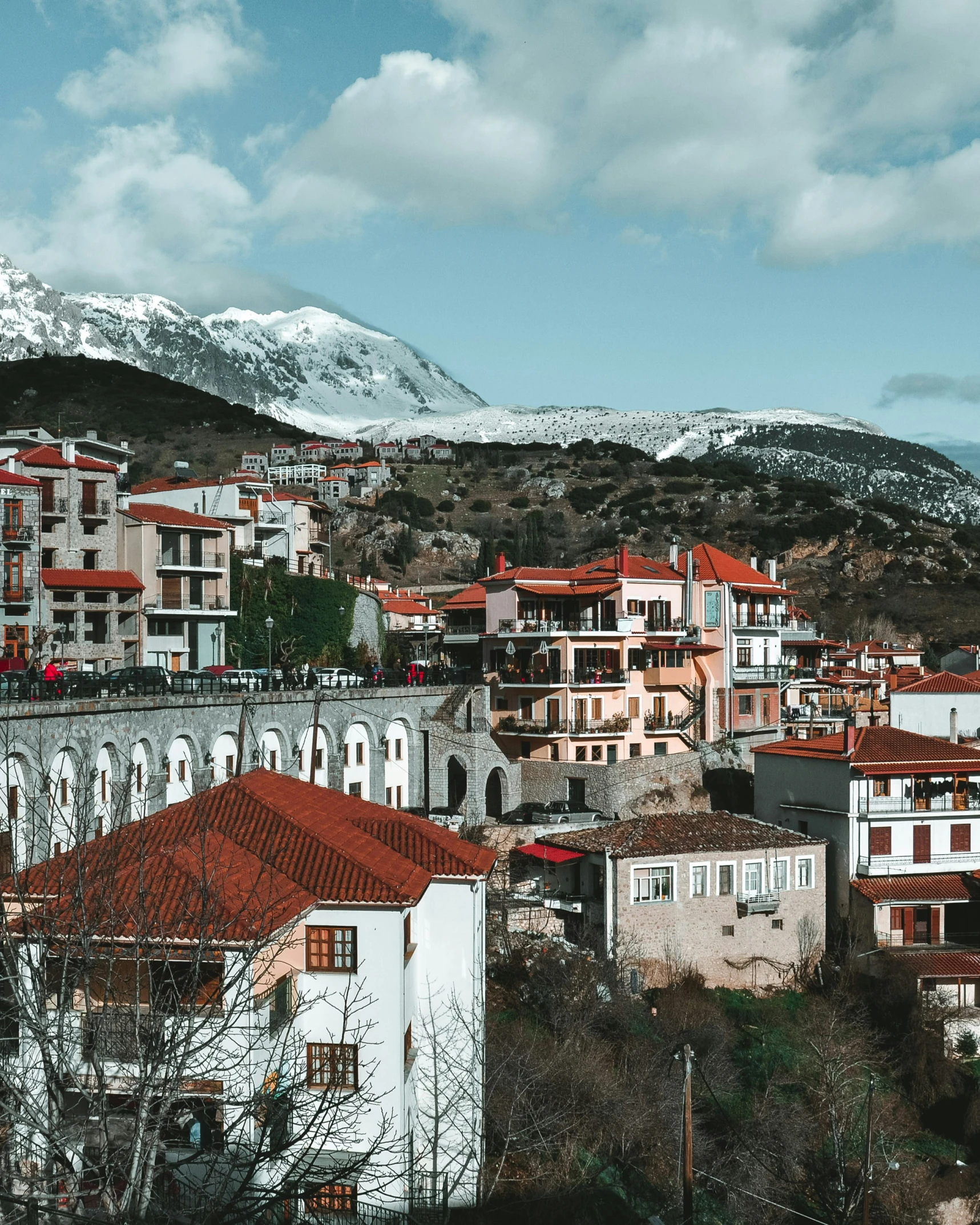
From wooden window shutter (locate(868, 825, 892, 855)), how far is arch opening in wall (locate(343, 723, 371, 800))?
19.2 metres

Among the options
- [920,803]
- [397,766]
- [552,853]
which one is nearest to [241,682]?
[397,766]

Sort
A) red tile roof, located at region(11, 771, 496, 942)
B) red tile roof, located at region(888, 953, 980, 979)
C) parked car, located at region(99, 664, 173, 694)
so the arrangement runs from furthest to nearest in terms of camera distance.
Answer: red tile roof, located at region(888, 953, 980, 979), parked car, located at region(99, 664, 173, 694), red tile roof, located at region(11, 771, 496, 942)

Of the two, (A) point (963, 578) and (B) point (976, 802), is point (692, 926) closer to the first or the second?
(B) point (976, 802)

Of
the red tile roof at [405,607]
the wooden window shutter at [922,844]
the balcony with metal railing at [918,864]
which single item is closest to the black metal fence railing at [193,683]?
the balcony with metal railing at [918,864]

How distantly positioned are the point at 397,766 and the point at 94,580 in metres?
15.1

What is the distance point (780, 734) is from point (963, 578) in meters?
58.7

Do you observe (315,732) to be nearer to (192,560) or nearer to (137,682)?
(137,682)

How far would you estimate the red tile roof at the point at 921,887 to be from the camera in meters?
41.1

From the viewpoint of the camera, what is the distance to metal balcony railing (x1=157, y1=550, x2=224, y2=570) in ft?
179

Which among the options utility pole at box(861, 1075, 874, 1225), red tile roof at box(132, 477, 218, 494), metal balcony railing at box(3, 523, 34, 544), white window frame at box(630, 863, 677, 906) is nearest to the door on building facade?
metal balcony railing at box(3, 523, 34, 544)

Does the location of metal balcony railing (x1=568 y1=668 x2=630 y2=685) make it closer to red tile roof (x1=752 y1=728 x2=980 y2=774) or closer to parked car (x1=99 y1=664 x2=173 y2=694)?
red tile roof (x1=752 y1=728 x2=980 y2=774)

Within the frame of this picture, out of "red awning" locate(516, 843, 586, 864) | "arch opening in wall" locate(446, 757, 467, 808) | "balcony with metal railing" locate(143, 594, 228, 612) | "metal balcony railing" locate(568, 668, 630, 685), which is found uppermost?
"balcony with metal railing" locate(143, 594, 228, 612)

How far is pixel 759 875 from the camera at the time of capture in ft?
133

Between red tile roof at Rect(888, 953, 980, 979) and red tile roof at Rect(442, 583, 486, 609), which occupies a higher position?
red tile roof at Rect(442, 583, 486, 609)
